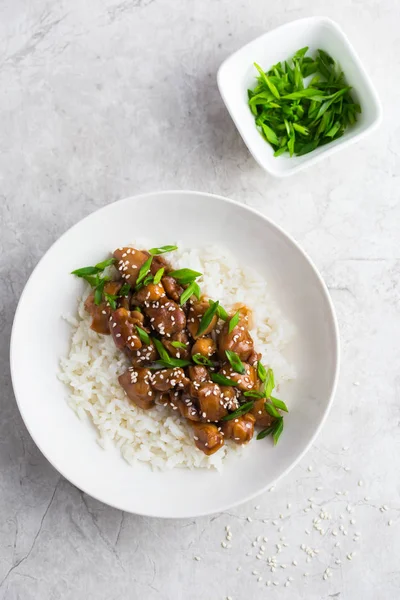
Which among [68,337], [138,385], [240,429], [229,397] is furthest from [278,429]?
[68,337]

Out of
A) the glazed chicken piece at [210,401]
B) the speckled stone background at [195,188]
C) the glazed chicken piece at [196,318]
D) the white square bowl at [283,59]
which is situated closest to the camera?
the glazed chicken piece at [210,401]

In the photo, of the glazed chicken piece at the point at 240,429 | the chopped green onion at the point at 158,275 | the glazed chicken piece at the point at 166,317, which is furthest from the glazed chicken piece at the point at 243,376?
the chopped green onion at the point at 158,275

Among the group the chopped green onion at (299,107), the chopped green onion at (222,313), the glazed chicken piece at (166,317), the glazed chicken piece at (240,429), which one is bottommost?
the glazed chicken piece at (240,429)

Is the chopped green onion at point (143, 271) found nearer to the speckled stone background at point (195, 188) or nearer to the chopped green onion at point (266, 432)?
the speckled stone background at point (195, 188)

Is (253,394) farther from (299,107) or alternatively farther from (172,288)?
(299,107)

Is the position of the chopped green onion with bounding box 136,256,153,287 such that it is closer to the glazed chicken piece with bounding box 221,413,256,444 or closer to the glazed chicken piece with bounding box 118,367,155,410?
the glazed chicken piece with bounding box 118,367,155,410
